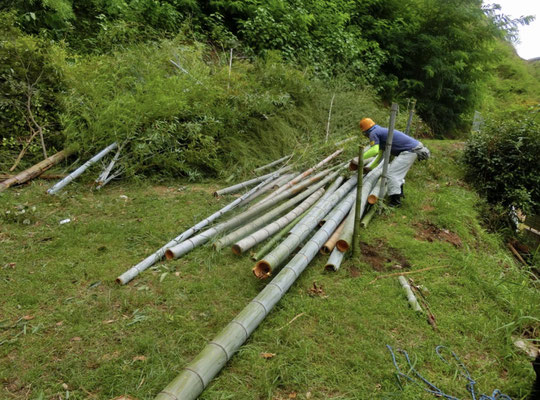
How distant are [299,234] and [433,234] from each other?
6.16 ft

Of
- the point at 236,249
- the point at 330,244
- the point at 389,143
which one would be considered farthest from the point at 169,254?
the point at 389,143

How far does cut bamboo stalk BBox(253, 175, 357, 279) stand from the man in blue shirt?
525mm

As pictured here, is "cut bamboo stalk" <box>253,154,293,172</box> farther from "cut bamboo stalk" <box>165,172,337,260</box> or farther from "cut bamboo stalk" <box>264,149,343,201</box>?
"cut bamboo stalk" <box>165,172,337,260</box>

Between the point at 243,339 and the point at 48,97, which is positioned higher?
the point at 48,97

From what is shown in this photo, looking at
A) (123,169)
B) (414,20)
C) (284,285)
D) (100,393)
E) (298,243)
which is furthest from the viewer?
(414,20)

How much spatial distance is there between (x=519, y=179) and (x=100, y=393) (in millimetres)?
6610

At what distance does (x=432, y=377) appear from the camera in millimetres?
2121

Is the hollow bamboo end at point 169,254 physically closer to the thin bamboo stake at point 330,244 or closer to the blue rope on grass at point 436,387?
the thin bamboo stake at point 330,244

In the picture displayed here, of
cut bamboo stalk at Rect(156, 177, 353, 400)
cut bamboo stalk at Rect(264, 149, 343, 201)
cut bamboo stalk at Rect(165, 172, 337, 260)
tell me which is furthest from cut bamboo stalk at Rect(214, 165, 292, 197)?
cut bamboo stalk at Rect(156, 177, 353, 400)

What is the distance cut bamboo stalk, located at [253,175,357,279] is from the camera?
2865 mm

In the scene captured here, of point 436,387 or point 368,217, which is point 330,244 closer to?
point 368,217

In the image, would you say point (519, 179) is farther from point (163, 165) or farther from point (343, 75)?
point (163, 165)

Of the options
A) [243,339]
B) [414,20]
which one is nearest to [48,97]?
[243,339]

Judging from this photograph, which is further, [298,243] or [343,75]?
[343,75]
